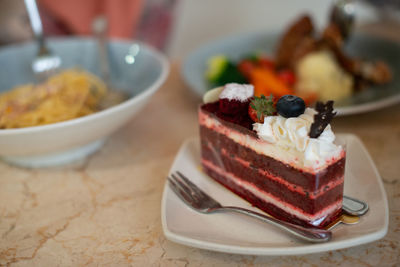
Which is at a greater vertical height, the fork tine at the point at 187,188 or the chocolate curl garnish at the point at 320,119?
the chocolate curl garnish at the point at 320,119

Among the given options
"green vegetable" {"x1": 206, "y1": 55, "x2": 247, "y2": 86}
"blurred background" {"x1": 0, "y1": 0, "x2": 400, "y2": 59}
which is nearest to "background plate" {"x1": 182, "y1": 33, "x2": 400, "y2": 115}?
"green vegetable" {"x1": 206, "y1": 55, "x2": 247, "y2": 86}

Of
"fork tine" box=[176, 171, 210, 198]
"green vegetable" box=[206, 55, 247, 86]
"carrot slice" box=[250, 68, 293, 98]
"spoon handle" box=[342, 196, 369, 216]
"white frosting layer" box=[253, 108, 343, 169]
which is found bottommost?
"fork tine" box=[176, 171, 210, 198]

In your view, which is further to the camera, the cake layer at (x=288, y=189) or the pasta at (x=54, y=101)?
the pasta at (x=54, y=101)

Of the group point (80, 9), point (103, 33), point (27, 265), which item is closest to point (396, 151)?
point (27, 265)

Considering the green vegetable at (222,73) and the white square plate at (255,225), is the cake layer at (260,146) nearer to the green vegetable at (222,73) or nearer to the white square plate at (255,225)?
the white square plate at (255,225)

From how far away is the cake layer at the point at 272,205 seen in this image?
883 mm

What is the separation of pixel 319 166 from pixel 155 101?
109 centimetres

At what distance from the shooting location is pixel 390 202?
3.29ft

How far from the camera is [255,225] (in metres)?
A: 0.91

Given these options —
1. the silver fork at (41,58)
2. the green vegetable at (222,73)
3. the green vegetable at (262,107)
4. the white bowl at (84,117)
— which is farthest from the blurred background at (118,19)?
the green vegetable at (262,107)

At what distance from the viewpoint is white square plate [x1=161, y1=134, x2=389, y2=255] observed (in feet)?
2.59

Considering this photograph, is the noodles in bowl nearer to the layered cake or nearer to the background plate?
the background plate

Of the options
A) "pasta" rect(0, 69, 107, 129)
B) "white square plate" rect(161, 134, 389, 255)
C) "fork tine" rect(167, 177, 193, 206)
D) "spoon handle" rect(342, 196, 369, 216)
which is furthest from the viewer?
"pasta" rect(0, 69, 107, 129)

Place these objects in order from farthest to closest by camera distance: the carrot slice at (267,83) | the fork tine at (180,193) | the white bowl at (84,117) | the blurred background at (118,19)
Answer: the blurred background at (118,19)
the carrot slice at (267,83)
the white bowl at (84,117)
the fork tine at (180,193)
